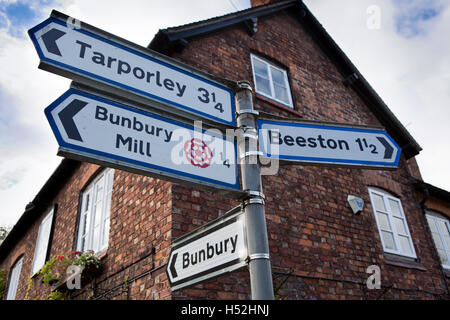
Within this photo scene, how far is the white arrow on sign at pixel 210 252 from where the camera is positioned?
2.15 m

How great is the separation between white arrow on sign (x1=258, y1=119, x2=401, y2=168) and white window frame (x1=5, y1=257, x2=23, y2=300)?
12.1 meters

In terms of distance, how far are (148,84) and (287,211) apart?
4.08 m

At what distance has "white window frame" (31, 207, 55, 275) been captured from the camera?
31.0 ft

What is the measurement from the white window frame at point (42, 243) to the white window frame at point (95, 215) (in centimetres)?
194

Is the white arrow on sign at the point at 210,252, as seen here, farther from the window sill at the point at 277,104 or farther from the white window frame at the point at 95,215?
the window sill at the point at 277,104

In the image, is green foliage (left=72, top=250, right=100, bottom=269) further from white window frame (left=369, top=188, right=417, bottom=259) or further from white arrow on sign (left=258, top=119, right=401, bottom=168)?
white window frame (left=369, top=188, right=417, bottom=259)

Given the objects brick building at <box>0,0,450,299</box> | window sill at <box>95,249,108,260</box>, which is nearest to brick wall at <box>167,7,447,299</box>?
brick building at <box>0,0,450,299</box>

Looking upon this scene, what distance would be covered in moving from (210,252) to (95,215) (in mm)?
5922

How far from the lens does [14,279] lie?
41.2 ft

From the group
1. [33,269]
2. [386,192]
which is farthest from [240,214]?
[33,269]

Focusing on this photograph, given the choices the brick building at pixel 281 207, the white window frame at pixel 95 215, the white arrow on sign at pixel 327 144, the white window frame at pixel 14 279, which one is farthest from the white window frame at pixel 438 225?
the white window frame at pixel 14 279

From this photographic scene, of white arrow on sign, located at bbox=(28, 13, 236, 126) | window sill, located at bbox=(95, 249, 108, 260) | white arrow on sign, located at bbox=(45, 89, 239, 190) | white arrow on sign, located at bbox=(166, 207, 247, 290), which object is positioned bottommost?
white arrow on sign, located at bbox=(166, 207, 247, 290)
